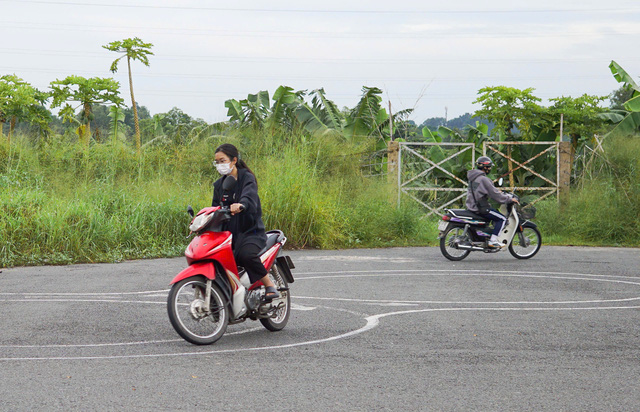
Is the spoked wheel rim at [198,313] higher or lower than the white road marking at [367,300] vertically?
higher

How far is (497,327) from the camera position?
7.91 m

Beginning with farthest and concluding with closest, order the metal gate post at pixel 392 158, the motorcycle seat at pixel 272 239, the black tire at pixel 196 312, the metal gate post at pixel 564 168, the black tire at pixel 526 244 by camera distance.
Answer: the metal gate post at pixel 564 168
the metal gate post at pixel 392 158
the black tire at pixel 526 244
the motorcycle seat at pixel 272 239
the black tire at pixel 196 312

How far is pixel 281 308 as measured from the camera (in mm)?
7879

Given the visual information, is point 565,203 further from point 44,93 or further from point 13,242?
point 44,93

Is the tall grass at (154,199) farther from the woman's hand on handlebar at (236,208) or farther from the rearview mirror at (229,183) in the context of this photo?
the woman's hand on handlebar at (236,208)

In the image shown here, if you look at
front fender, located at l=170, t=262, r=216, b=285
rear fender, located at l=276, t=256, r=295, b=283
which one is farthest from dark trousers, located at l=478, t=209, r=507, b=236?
front fender, located at l=170, t=262, r=216, b=285

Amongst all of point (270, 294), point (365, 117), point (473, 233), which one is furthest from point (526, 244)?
point (365, 117)

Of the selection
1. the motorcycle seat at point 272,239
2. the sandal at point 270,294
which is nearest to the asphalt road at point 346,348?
the sandal at point 270,294

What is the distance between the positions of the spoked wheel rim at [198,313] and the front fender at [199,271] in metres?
0.06

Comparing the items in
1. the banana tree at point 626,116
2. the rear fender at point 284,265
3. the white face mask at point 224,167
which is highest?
the banana tree at point 626,116

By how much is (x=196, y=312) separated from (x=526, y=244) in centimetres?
971

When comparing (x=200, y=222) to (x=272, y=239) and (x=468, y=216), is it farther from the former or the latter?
(x=468, y=216)

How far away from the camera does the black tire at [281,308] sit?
7695 millimetres

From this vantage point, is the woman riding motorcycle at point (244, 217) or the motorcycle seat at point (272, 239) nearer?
the woman riding motorcycle at point (244, 217)
